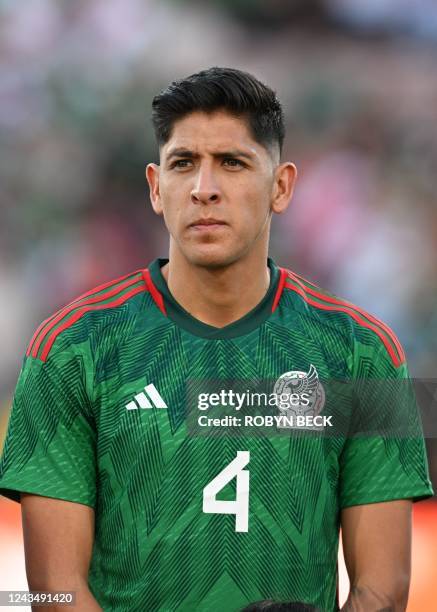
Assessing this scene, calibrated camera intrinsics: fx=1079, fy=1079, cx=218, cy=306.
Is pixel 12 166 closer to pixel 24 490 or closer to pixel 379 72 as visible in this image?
pixel 379 72

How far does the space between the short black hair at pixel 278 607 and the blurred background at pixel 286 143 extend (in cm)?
403

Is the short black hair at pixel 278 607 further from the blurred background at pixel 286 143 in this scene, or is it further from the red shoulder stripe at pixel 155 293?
the blurred background at pixel 286 143

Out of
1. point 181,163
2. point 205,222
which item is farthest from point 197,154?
point 205,222

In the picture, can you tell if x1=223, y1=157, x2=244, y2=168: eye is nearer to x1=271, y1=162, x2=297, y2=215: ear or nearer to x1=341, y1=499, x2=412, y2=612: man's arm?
x1=271, y1=162, x2=297, y2=215: ear

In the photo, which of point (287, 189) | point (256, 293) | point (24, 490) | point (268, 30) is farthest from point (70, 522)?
point (268, 30)

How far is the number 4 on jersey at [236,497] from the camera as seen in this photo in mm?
2512

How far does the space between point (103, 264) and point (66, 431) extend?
3917 millimetres

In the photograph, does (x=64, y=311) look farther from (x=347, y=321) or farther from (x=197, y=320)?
(x=347, y=321)

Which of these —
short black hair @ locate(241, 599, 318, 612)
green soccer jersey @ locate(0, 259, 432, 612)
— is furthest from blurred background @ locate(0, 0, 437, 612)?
short black hair @ locate(241, 599, 318, 612)

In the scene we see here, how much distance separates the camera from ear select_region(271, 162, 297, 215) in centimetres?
278

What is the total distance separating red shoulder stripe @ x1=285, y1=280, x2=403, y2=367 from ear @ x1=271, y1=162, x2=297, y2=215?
0.66 ft

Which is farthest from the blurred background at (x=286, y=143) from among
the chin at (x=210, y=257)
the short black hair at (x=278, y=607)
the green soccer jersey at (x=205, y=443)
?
the short black hair at (x=278, y=607)

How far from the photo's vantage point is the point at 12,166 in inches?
265

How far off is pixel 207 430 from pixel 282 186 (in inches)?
26.7
